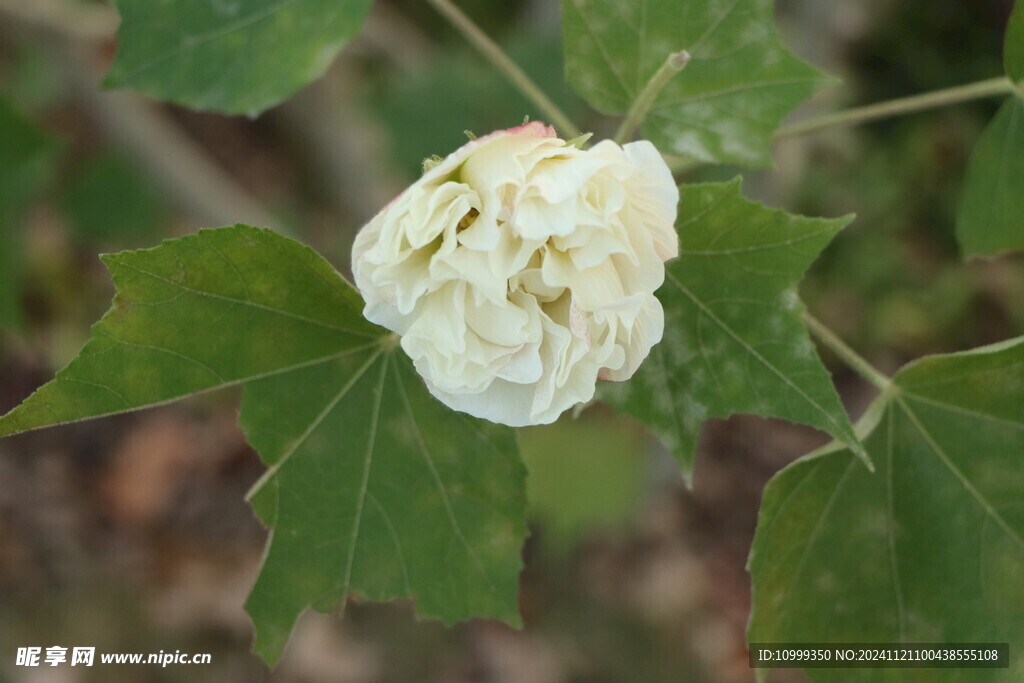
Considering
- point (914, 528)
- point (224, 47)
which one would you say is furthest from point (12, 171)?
point (914, 528)

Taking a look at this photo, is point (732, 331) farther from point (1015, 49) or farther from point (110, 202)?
point (110, 202)

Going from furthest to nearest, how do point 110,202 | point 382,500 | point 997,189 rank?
point 110,202
point 997,189
point 382,500

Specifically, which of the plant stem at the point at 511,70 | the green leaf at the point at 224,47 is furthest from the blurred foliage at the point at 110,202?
the plant stem at the point at 511,70

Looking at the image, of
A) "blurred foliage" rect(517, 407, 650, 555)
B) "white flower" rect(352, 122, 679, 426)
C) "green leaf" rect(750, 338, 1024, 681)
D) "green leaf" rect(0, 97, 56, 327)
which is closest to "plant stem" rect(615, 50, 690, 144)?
"white flower" rect(352, 122, 679, 426)

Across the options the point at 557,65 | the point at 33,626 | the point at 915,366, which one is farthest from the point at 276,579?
the point at 33,626

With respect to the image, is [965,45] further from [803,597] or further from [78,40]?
[78,40]

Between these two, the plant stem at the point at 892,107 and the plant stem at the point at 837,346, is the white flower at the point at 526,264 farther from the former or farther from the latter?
the plant stem at the point at 892,107
